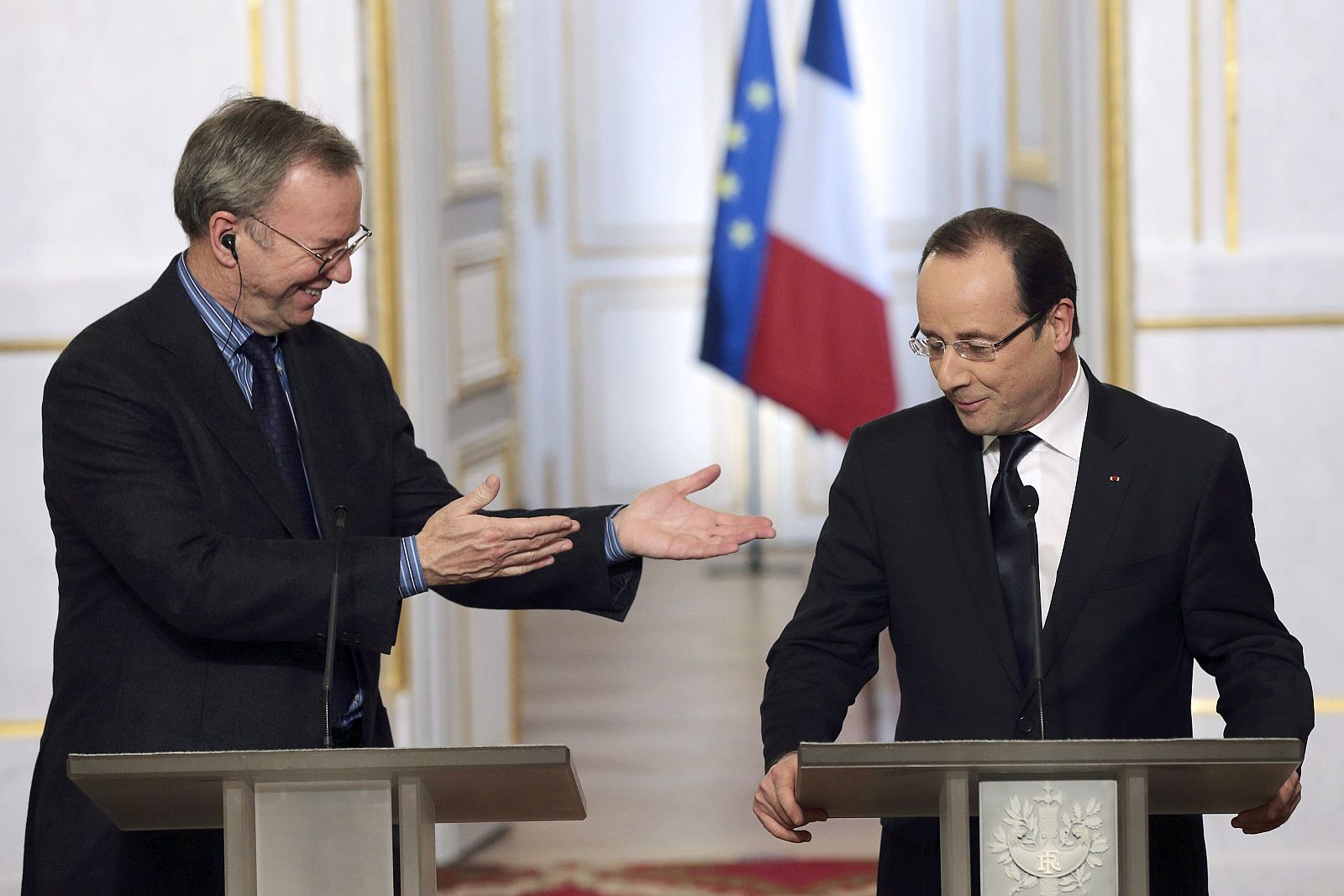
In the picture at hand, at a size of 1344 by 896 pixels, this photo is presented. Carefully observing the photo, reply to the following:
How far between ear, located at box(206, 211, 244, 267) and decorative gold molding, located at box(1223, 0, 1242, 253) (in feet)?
7.89

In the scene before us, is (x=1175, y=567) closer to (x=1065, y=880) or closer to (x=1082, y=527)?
(x=1082, y=527)

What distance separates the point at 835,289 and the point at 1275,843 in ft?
10.9

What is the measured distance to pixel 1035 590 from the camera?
1.99 meters

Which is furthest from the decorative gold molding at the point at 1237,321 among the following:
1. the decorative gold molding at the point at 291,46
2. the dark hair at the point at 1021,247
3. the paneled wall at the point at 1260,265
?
the decorative gold molding at the point at 291,46

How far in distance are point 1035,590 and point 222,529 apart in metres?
1.06

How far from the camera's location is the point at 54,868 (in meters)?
2.18

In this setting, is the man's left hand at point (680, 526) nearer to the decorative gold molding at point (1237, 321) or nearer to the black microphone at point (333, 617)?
the black microphone at point (333, 617)

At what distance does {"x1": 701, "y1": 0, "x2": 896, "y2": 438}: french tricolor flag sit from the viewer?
659cm

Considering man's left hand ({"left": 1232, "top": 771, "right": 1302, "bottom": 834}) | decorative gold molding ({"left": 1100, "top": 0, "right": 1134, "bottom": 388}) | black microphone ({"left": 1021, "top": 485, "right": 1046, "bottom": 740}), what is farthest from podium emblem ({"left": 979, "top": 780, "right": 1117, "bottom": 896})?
decorative gold molding ({"left": 1100, "top": 0, "right": 1134, "bottom": 388})

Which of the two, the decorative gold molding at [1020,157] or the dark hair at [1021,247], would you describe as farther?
the decorative gold molding at [1020,157]

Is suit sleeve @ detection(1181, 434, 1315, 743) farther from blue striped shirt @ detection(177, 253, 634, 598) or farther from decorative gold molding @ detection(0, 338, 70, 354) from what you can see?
decorative gold molding @ detection(0, 338, 70, 354)

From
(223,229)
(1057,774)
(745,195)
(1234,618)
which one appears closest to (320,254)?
(223,229)

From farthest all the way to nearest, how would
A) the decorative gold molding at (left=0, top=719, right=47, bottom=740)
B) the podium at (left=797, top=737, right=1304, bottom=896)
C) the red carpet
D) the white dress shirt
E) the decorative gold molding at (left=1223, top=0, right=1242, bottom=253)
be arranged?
the red carpet → the decorative gold molding at (left=0, top=719, right=47, bottom=740) → the decorative gold molding at (left=1223, top=0, right=1242, bottom=253) → the white dress shirt → the podium at (left=797, top=737, right=1304, bottom=896)

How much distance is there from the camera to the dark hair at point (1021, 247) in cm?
209
